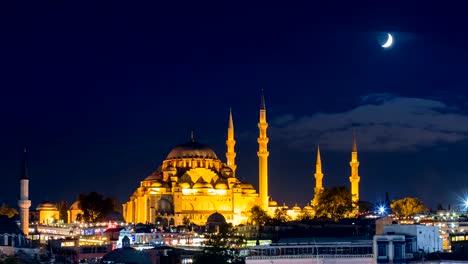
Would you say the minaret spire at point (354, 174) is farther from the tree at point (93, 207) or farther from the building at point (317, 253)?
the building at point (317, 253)

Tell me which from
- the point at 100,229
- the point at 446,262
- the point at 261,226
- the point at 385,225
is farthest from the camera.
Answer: the point at 100,229

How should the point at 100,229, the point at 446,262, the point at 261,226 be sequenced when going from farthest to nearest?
the point at 100,229, the point at 261,226, the point at 446,262

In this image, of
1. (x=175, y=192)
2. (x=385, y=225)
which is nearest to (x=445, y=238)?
(x=385, y=225)

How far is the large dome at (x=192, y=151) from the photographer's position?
129750 millimetres

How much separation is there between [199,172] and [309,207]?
1171 cm

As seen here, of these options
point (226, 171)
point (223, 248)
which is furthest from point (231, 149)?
point (223, 248)

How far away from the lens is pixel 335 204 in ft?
365

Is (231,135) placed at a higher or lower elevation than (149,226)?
higher

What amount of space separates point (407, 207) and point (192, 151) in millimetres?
26177

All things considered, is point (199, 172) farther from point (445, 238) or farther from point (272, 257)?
point (272, 257)

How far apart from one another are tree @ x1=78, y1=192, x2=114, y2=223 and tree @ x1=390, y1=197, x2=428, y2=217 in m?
28.1

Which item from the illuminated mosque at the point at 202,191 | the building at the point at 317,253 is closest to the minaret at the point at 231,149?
the illuminated mosque at the point at 202,191

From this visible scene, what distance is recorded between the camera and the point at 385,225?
73.7m

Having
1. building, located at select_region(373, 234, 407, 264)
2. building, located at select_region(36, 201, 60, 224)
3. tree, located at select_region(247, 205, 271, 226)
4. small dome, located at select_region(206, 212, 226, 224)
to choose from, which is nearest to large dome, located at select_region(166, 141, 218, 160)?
building, located at select_region(36, 201, 60, 224)
